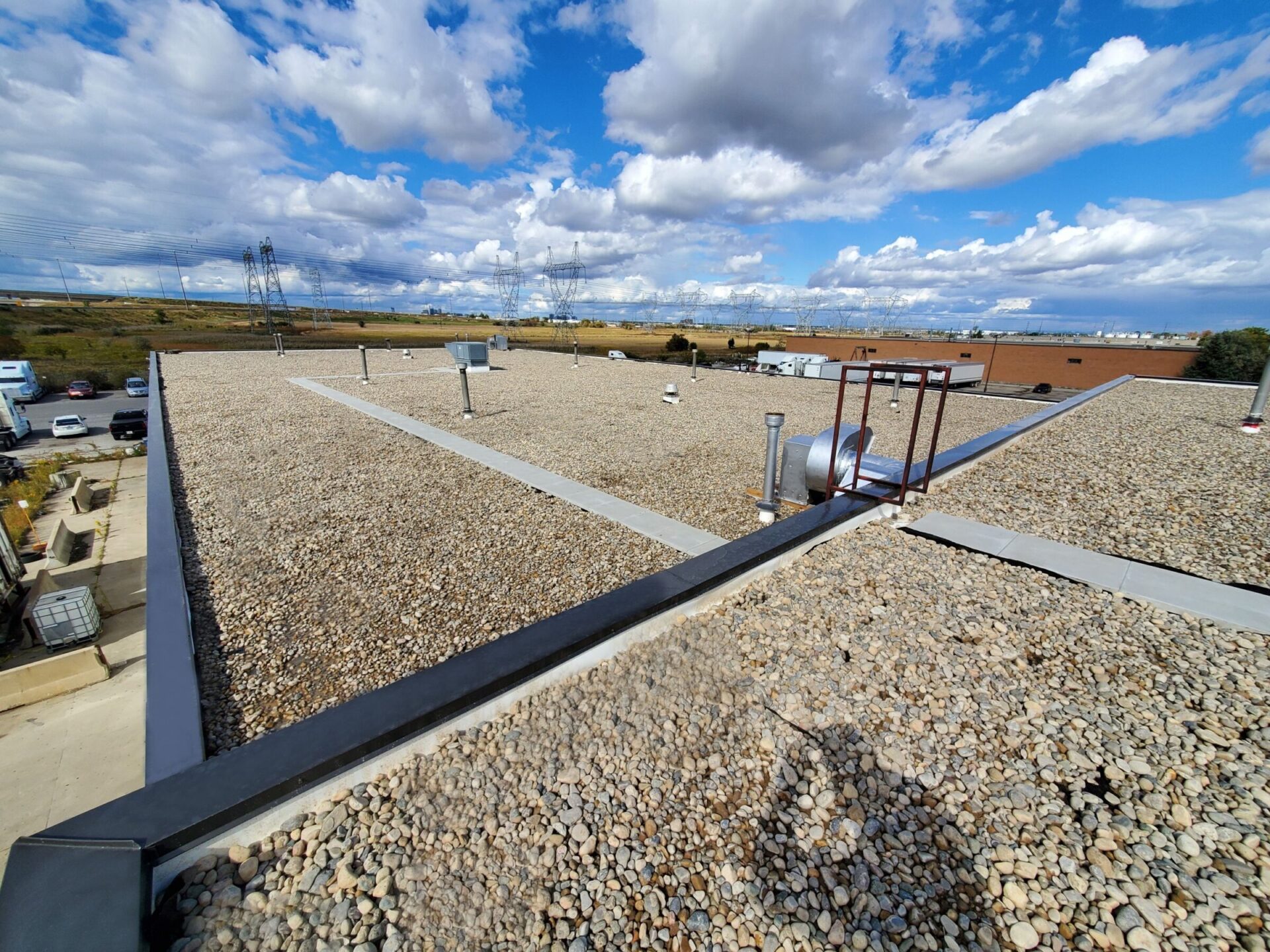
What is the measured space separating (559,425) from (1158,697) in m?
11.2

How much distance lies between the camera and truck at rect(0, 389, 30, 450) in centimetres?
3011

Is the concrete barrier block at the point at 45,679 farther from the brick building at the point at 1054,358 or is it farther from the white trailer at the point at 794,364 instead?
the brick building at the point at 1054,358

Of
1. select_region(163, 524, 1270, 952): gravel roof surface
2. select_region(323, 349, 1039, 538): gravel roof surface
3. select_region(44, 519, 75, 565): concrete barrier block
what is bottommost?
select_region(44, 519, 75, 565): concrete barrier block

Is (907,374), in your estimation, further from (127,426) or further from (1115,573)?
(127,426)

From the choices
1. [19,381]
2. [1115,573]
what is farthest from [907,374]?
[19,381]

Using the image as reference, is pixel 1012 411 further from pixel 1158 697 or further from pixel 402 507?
pixel 402 507

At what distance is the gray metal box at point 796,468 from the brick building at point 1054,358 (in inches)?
1230

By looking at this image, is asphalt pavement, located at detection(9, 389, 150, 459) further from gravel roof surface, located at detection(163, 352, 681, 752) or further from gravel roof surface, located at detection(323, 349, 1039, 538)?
gravel roof surface, located at detection(163, 352, 681, 752)

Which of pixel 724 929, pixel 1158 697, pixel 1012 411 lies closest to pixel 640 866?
pixel 724 929

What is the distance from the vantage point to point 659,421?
1324 cm

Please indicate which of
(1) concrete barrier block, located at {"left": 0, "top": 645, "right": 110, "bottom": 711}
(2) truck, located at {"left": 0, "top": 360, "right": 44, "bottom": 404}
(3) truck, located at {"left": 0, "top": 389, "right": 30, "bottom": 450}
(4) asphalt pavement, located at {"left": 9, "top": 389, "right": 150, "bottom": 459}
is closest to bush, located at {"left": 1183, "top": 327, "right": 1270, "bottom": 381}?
(1) concrete barrier block, located at {"left": 0, "top": 645, "right": 110, "bottom": 711}

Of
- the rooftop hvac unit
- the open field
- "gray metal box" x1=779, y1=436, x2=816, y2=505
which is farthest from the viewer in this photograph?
the open field

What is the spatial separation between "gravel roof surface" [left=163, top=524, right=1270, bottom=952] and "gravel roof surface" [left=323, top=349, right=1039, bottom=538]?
135 inches

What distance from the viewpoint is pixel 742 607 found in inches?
157
